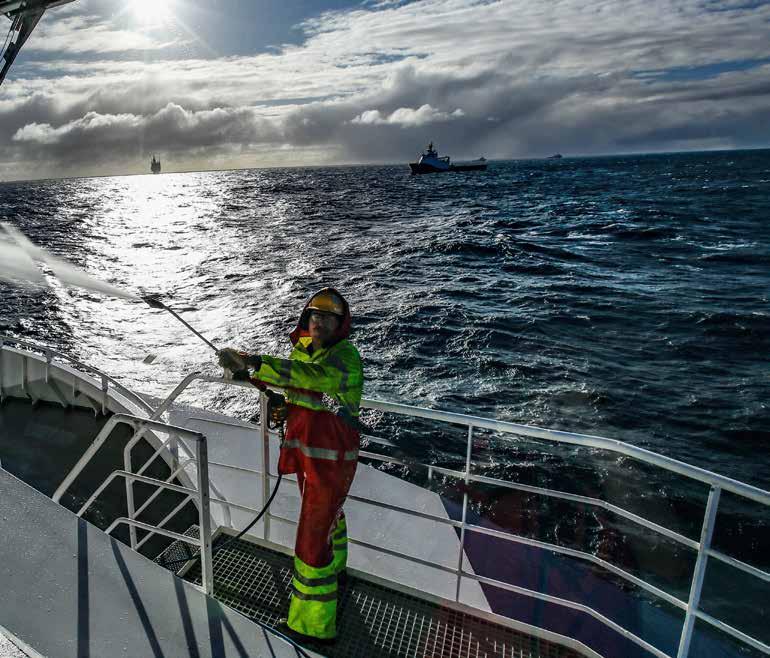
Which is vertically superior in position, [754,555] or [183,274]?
[183,274]

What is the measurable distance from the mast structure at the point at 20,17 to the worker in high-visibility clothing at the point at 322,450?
375 inches

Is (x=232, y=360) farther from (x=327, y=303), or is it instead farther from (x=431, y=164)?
(x=431, y=164)

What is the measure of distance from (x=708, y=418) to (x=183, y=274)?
27096 mm

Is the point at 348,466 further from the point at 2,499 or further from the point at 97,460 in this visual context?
the point at 97,460

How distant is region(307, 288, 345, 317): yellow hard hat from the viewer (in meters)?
3.05

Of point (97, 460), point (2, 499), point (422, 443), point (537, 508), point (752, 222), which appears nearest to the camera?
point (2, 499)

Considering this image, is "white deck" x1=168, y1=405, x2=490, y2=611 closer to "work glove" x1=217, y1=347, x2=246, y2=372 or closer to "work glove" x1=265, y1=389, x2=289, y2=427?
"work glove" x1=265, y1=389, x2=289, y2=427

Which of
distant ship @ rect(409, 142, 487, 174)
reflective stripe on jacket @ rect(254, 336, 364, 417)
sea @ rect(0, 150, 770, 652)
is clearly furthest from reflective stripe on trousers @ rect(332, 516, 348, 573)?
distant ship @ rect(409, 142, 487, 174)

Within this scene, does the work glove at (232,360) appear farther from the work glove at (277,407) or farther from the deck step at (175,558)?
the deck step at (175,558)

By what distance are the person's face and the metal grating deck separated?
1733mm

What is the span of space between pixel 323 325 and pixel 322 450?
0.70 metres

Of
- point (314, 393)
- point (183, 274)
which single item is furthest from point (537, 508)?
point (183, 274)

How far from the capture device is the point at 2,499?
114 inches

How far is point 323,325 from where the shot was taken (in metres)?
3.09
